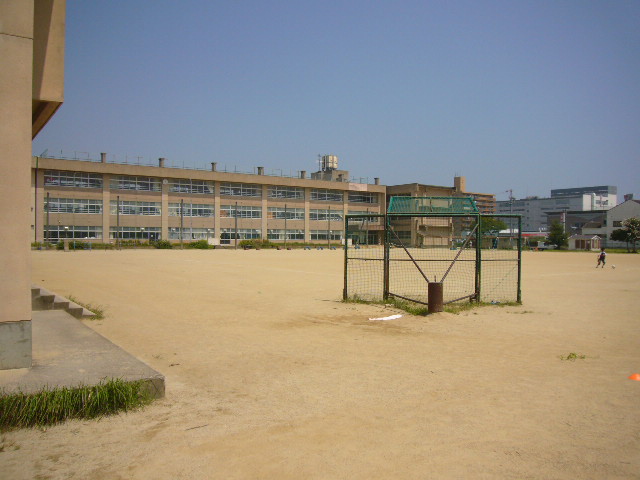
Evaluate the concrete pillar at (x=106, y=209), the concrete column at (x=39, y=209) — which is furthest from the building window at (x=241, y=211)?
the concrete column at (x=39, y=209)

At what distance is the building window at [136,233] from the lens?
247 ft

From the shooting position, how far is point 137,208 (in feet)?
254

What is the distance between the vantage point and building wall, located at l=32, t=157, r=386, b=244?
70.6m

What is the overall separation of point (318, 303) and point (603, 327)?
25.5 feet

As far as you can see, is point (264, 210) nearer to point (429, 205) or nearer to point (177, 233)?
point (177, 233)

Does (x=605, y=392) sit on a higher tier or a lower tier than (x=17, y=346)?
lower

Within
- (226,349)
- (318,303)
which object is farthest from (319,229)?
(226,349)

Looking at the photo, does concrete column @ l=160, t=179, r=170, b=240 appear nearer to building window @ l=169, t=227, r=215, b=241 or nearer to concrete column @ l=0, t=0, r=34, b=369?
building window @ l=169, t=227, r=215, b=241

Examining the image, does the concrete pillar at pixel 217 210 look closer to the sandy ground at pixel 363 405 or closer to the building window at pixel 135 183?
the building window at pixel 135 183

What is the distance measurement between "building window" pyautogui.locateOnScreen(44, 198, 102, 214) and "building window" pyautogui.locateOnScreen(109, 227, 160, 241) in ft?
12.3

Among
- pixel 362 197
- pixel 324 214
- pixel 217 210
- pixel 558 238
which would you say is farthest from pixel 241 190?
pixel 558 238

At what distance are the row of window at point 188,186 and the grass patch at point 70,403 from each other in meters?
73.3

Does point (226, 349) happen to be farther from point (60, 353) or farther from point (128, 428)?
point (128, 428)

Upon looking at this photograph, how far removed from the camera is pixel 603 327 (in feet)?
39.4
